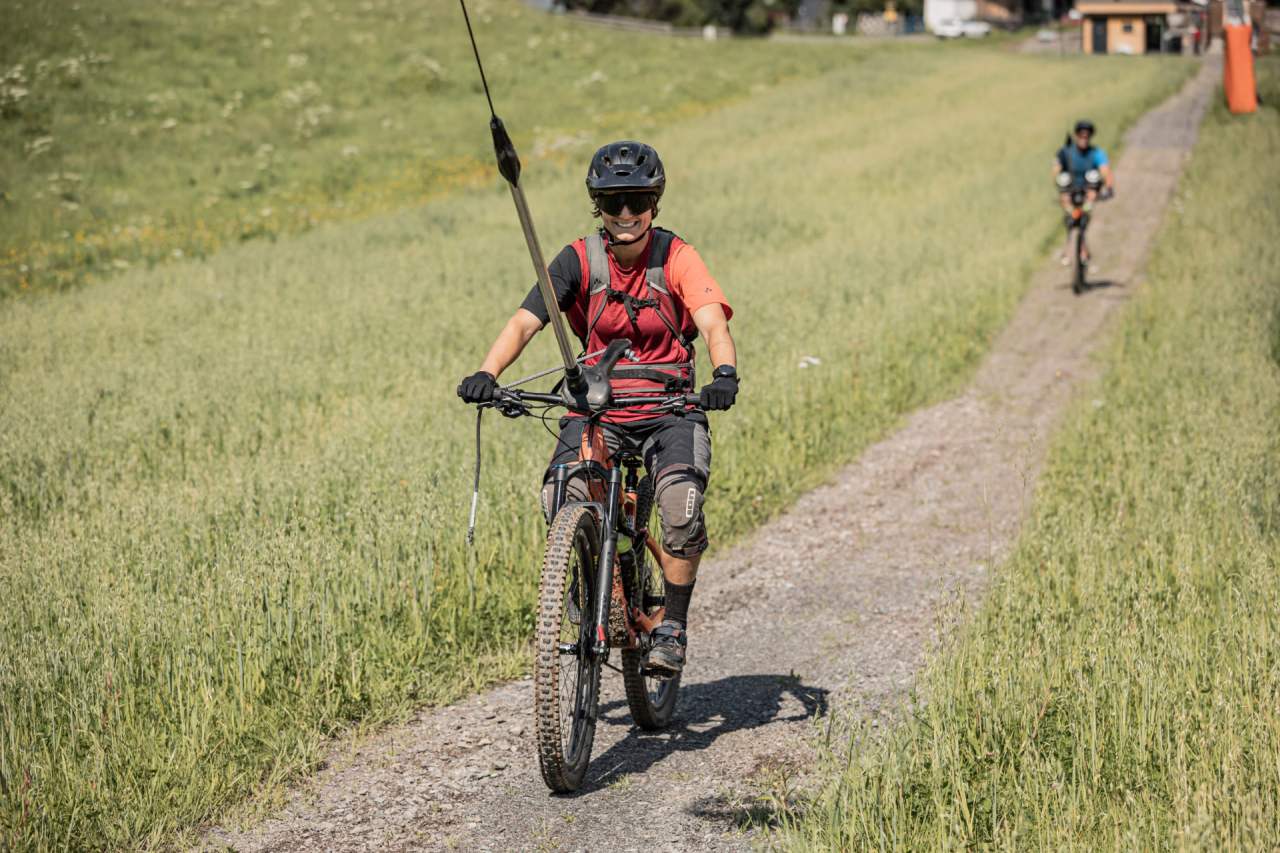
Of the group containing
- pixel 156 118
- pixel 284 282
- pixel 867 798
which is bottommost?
pixel 867 798

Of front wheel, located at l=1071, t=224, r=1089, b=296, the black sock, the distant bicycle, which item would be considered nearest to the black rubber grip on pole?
the black sock

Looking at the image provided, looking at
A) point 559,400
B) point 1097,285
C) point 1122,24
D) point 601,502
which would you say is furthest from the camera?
point 1122,24

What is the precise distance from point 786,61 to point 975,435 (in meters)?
51.8

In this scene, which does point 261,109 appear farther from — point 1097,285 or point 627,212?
point 627,212

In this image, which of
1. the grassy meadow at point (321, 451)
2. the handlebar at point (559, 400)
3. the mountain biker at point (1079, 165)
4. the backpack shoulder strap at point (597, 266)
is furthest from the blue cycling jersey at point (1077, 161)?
the handlebar at point (559, 400)

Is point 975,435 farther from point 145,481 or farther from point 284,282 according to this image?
point 284,282

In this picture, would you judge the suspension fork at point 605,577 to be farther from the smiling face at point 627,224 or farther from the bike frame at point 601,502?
the smiling face at point 627,224

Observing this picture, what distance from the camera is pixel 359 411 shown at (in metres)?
11.0

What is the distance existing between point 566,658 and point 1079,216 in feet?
→ 48.6

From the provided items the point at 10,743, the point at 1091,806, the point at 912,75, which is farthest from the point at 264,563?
the point at 912,75

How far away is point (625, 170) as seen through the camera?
5.47 m

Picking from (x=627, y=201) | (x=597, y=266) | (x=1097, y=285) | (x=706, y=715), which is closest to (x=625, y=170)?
(x=627, y=201)

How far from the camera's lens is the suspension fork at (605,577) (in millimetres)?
5258

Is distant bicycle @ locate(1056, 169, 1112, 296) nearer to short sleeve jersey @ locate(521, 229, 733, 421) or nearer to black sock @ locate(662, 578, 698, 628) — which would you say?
short sleeve jersey @ locate(521, 229, 733, 421)
